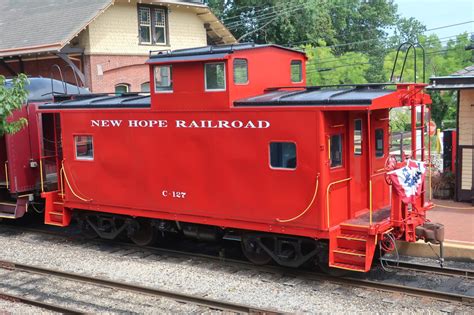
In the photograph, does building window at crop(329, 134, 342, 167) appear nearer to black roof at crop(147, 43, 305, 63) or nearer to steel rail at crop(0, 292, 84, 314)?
black roof at crop(147, 43, 305, 63)

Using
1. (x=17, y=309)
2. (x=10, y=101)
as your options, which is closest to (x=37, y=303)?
(x=17, y=309)

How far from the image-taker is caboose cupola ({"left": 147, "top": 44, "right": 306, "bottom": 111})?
10.3m

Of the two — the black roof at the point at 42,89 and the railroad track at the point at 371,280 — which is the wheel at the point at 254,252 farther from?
the black roof at the point at 42,89

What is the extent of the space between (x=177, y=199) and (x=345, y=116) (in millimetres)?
3648

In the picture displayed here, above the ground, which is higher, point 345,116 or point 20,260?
point 345,116

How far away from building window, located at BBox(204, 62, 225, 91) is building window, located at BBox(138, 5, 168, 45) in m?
17.0

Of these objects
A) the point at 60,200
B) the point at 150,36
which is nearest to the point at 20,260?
the point at 60,200

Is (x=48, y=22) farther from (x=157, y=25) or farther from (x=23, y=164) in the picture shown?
(x=23, y=164)

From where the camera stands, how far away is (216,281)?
10.2 metres

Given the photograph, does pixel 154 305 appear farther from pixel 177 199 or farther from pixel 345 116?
pixel 345 116

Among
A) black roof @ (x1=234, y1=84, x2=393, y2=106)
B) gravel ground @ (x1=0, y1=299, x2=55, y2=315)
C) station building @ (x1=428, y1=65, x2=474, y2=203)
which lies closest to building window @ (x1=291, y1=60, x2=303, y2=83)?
black roof @ (x1=234, y1=84, x2=393, y2=106)

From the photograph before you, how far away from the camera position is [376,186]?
10.7 meters

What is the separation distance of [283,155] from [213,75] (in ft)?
6.72

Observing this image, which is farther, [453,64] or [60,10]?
[453,64]
